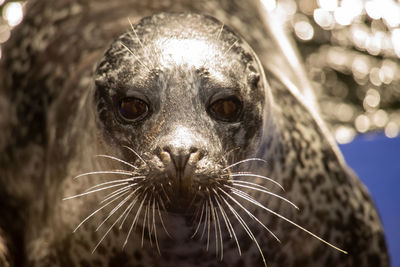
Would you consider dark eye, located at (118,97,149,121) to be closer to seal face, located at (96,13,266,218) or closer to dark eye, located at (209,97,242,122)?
seal face, located at (96,13,266,218)

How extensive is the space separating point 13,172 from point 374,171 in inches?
76.8

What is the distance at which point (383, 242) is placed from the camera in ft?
10.5

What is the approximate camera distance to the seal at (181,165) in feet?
8.03

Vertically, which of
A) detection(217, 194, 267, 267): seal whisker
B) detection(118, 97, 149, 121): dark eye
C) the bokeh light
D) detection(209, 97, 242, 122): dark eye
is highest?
the bokeh light

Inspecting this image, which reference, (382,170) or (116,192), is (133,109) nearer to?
(116,192)

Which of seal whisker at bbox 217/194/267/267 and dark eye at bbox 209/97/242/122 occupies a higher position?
dark eye at bbox 209/97/242/122

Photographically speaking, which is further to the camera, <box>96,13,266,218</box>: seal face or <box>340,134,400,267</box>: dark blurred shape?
<box>340,134,400,267</box>: dark blurred shape

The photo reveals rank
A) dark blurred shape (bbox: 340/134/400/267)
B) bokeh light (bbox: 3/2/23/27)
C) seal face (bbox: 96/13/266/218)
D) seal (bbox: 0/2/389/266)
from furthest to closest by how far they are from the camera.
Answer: bokeh light (bbox: 3/2/23/27)
dark blurred shape (bbox: 340/134/400/267)
seal (bbox: 0/2/389/266)
seal face (bbox: 96/13/266/218)

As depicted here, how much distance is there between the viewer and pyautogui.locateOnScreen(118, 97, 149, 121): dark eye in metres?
2.52

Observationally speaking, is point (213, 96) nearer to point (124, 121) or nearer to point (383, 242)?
point (124, 121)

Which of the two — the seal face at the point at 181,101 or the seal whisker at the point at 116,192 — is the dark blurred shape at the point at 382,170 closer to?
the seal face at the point at 181,101

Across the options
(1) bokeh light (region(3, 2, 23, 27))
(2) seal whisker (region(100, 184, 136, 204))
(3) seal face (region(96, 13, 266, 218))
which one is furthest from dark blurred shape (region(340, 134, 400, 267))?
(1) bokeh light (region(3, 2, 23, 27))

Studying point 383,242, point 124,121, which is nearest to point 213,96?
point 124,121

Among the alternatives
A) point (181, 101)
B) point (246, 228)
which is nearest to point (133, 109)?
point (181, 101)
